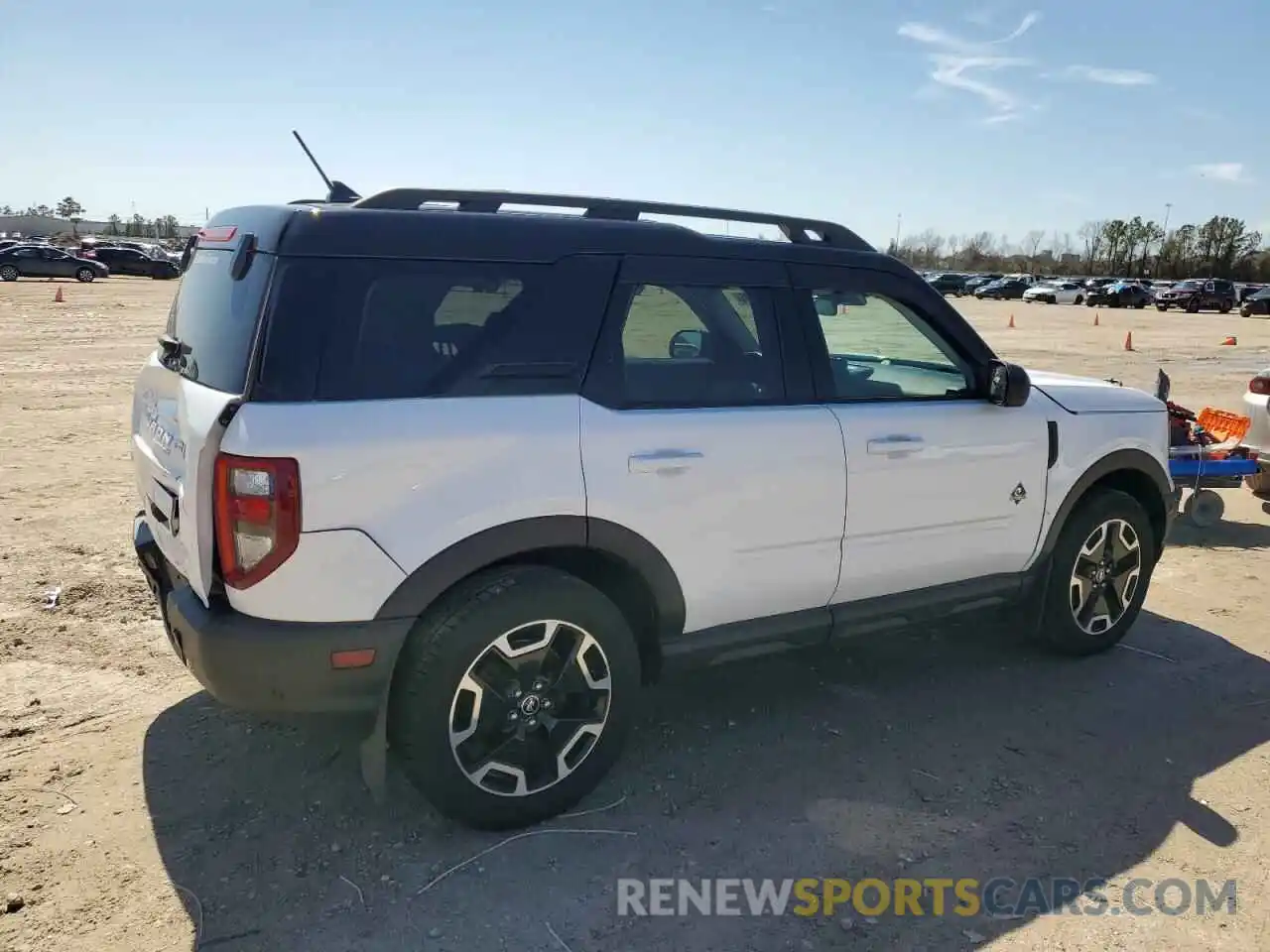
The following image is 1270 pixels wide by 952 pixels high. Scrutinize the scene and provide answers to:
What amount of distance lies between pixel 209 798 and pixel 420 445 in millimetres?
1573

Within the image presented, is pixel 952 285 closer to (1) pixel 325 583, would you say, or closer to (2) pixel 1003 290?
(2) pixel 1003 290

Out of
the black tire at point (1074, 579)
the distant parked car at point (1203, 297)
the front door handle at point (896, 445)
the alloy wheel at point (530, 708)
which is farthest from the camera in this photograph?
the distant parked car at point (1203, 297)

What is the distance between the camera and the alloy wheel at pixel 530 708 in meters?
2.94

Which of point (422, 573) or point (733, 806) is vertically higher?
point (422, 573)

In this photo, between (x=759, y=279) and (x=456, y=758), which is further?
(x=759, y=279)

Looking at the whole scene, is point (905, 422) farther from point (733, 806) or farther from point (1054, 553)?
point (733, 806)

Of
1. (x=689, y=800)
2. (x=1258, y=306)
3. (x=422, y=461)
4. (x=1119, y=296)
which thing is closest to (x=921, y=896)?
(x=689, y=800)

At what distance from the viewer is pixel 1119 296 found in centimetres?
5400

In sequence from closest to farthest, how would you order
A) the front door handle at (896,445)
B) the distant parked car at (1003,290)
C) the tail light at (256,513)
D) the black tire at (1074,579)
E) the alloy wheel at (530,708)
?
the tail light at (256,513), the alloy wheel at (530,708), the front door handle at (896,445), the black tire at (1074,579), the distant parked car at (1003,290)

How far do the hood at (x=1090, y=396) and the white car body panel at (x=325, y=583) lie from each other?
3170 mm

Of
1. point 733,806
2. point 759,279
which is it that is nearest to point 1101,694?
point 733,806

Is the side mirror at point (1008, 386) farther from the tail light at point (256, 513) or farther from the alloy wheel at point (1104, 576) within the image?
the tail light at point (256, 513)

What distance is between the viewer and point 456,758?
9.61 ft

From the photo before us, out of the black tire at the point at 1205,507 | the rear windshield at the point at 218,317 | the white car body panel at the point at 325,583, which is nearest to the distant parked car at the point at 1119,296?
the black tire at the point at 1205,507
